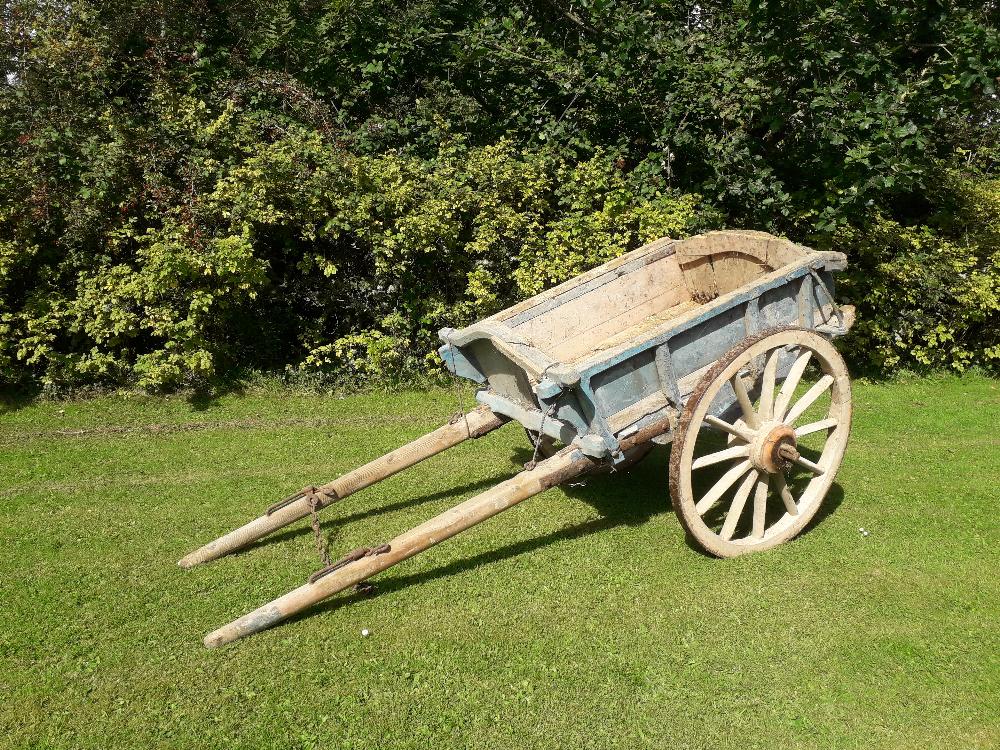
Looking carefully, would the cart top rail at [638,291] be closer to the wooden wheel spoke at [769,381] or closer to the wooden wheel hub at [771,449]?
the wooden wheel spoke at [769,381]

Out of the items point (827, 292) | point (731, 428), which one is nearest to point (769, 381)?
point (731, 428)

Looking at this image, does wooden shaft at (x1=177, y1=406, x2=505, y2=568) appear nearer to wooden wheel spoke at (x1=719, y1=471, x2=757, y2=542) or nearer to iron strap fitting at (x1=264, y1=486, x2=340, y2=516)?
iron strap fitting at (x1=264, y1=486, x2=340, y2=516)

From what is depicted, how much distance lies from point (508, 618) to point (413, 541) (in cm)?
72

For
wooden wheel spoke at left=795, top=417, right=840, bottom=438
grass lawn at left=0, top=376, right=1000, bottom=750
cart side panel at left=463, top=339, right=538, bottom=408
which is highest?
cart side panel at left=463, top=339, right=538, bottom=408

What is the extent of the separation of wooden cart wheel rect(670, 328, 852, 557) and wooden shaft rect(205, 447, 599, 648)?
1.96ft

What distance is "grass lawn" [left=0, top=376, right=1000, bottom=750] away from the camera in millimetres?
3842

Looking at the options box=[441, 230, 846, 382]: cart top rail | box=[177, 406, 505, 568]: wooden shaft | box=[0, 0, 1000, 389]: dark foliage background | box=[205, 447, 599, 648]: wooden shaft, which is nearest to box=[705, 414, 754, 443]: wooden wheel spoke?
box=[205, 447, 599, 648]: wooden shaft

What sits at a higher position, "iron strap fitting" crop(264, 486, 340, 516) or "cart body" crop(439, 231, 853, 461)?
"cart body" crop(439, 231, 853, 461)

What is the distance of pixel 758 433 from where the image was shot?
4805 millimetres

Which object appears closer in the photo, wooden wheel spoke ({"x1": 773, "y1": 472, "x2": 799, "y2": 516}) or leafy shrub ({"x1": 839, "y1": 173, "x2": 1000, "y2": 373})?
wooden wheel spoke ({"x1": 773, "y1": 472, "x2": 799, "y2": 516})

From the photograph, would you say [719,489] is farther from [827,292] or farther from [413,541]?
[413,541]

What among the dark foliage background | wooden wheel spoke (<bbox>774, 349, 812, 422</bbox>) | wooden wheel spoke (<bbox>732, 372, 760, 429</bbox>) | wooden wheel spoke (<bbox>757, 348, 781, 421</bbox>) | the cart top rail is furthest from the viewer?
the dark foliage background

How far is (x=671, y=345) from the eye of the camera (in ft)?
15.3

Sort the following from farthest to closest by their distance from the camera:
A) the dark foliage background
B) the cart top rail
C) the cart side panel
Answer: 1. the dark foliage background
2. the cart top rail
3. the cart side panel
